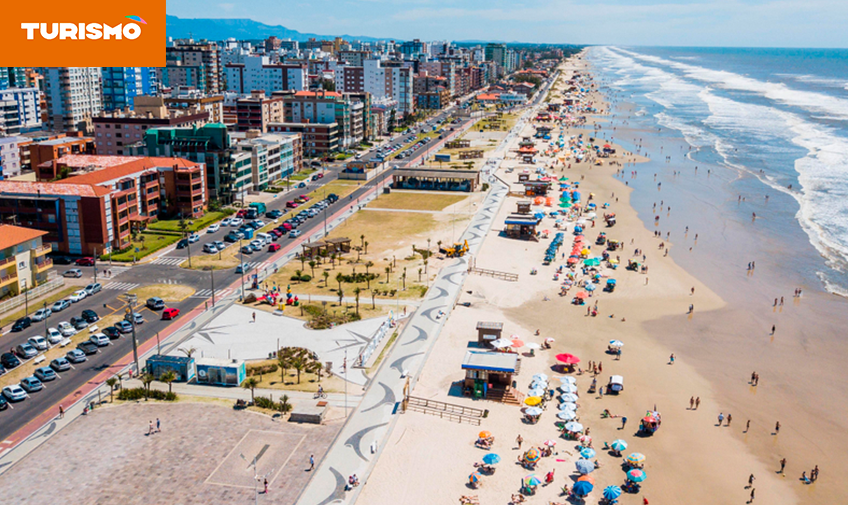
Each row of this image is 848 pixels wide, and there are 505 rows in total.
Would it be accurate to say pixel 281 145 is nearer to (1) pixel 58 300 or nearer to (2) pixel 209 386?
(1) pixel 58 300

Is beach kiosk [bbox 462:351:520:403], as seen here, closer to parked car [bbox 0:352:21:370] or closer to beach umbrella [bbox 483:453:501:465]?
beach umbrella [bbox 483:453:501:465]

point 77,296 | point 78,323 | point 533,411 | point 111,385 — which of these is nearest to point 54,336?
point 78,323

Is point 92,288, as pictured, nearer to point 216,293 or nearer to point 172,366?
point 216,293

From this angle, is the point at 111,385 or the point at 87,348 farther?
the point at 87,348

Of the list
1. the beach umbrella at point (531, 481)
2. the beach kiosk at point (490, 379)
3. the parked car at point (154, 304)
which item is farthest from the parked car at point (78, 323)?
the beach umbrella at point (531, 481)

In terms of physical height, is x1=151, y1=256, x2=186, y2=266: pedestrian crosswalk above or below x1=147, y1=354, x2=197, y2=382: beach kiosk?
above

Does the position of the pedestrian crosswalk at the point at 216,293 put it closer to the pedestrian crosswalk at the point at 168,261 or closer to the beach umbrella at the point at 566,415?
the pedestrian crosswalk at the point at 168,261

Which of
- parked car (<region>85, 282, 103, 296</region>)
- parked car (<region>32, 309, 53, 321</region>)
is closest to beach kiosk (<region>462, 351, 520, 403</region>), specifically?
parked car (<region>32, 309, 53, 321</region>)
